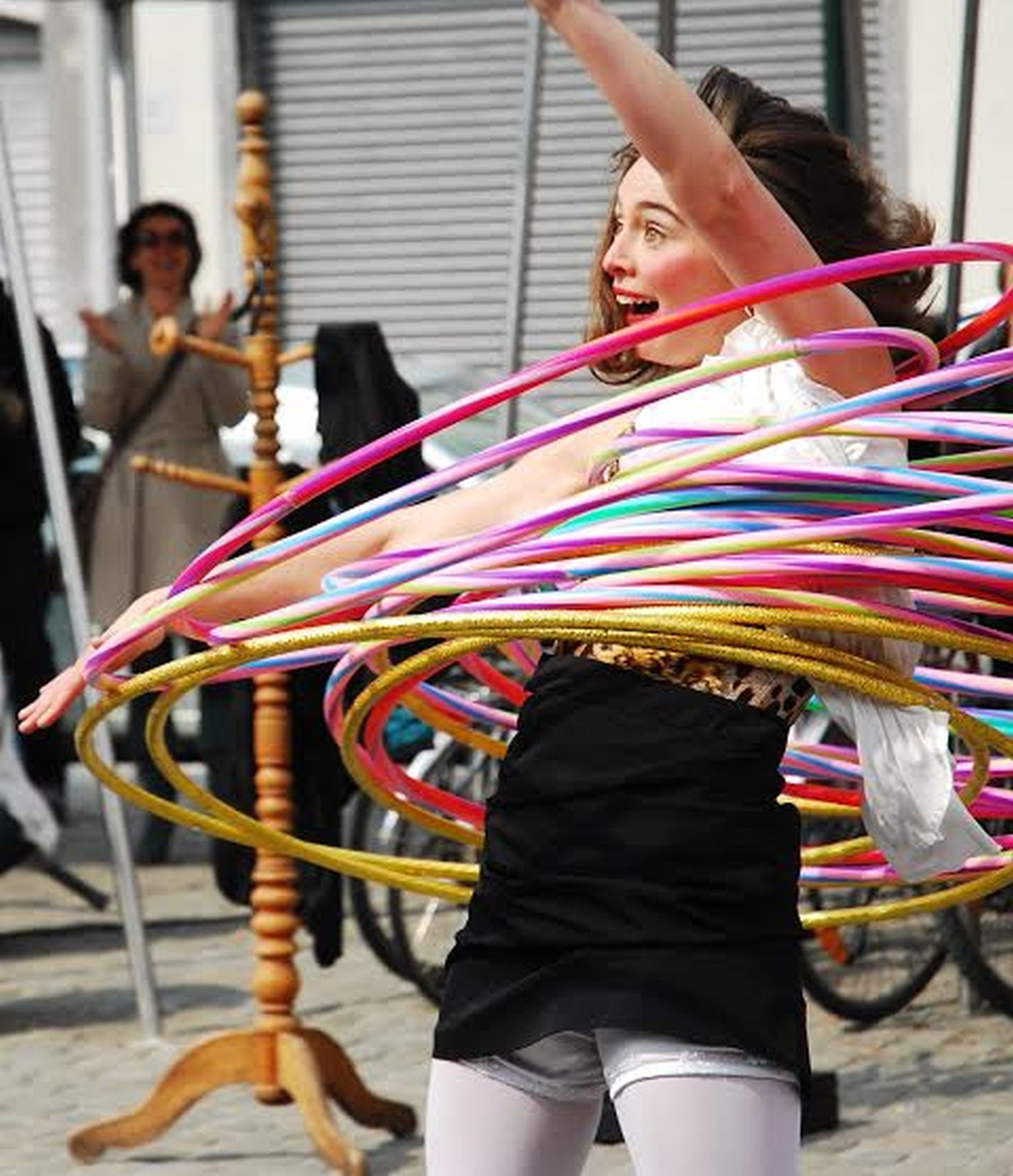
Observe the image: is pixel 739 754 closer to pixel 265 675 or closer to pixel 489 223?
pixel 265 675

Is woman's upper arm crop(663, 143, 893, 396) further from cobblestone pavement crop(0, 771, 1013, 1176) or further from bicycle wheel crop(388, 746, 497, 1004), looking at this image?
bicycle wheel crop(388, 746, 497, 1004)

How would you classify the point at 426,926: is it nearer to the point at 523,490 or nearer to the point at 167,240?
the point at 167,240

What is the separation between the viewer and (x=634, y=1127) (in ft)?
9.53

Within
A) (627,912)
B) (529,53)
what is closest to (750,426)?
(627,912)

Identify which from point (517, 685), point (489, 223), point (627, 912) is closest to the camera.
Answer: point (627, 912)

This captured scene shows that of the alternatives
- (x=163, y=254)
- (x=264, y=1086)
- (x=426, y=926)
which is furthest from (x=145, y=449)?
(x=264, y=1086)

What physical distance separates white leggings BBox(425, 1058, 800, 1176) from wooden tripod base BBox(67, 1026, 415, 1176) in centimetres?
272

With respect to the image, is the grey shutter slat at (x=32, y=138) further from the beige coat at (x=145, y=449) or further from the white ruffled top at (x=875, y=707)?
the white ruffled top at (x=875, y=707)

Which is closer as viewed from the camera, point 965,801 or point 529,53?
point 965,801

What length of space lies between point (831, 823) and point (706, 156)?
4206 mm

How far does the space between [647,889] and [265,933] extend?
3221 millimetres

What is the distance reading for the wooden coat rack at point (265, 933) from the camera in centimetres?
583

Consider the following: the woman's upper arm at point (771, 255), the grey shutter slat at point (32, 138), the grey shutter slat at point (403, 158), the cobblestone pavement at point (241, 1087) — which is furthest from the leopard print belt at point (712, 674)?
the grey shutter slat at point (32, 138)

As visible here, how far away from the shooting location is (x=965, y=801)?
3900mm
